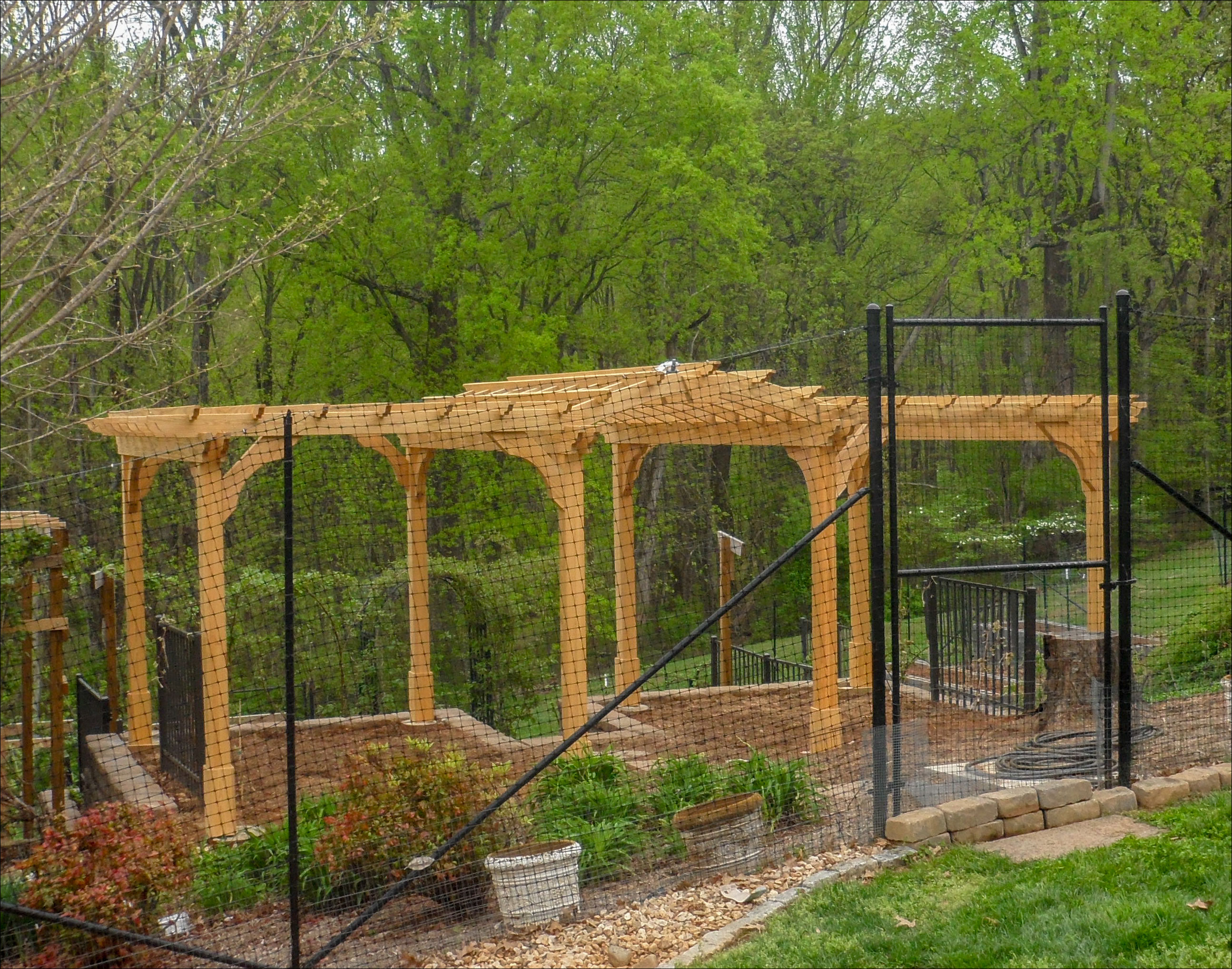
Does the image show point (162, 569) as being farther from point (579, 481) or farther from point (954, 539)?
point (954, 539)

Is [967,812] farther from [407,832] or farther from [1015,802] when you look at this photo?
[407,832]

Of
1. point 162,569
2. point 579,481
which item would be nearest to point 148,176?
point 162,569

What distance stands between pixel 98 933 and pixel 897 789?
Answer: 12.0 ft

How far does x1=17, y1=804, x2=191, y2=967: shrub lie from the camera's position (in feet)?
14.4

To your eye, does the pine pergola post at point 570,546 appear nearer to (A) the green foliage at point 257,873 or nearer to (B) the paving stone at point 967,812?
(A) the green foliage at point 257,873

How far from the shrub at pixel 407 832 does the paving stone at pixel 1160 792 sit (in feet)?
11.1

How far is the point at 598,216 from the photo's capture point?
19.3m

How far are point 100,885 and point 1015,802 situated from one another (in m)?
4.23

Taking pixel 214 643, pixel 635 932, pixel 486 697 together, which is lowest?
pixel 486 697

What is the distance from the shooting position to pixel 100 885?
4.41 meters

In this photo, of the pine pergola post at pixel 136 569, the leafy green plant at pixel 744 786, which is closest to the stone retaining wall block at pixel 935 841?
the leafy green plant at pixel 744 786

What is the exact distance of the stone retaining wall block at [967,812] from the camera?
18.3 ft

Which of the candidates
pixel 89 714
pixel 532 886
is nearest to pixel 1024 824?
pixel 532 886

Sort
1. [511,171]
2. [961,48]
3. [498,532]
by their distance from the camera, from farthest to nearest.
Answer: [961,48], [511,171], [498,532]
